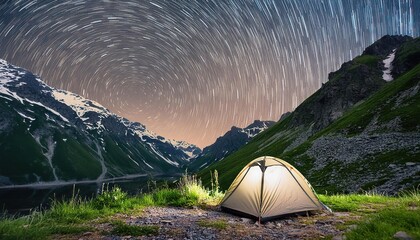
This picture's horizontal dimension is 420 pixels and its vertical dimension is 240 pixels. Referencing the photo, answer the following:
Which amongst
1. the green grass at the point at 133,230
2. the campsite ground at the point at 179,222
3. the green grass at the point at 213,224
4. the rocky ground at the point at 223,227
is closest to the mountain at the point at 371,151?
the campsite ground at the point at 179,222

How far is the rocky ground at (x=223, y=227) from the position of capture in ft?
27.9

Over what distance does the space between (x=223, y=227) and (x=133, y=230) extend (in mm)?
2875

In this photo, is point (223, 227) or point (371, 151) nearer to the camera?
point (223, 227)

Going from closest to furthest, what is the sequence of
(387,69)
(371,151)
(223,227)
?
(223,227)
(371,151)
(387,69)

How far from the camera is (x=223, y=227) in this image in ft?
31.8

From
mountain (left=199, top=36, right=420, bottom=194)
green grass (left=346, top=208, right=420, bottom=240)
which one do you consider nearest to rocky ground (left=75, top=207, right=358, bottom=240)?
green grass (left=346, top=208, right=420, bottom=240)

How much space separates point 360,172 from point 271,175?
98.9 ft

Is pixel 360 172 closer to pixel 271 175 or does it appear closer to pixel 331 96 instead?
pixel 271 175

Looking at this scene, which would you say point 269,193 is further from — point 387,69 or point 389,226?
point 387,69

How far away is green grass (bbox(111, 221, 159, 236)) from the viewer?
849 centimetres

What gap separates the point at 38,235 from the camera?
24.4 ft

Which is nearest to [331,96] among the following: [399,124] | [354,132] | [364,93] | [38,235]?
[364,93]

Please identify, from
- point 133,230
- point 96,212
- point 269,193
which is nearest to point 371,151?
point 269,193

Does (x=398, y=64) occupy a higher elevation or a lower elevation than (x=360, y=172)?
higher
